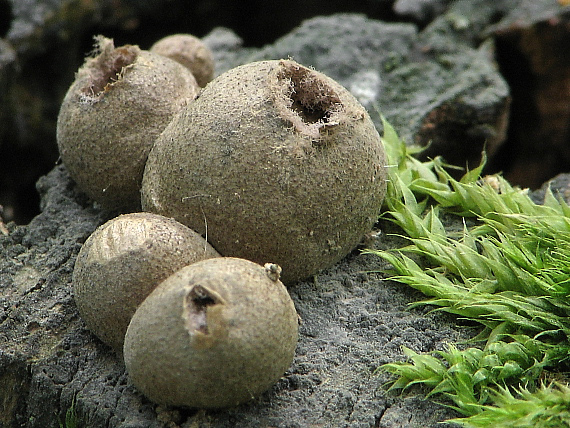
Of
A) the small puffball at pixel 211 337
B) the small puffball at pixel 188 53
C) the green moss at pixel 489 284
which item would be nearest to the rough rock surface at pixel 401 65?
the green moss at pixel 489 284

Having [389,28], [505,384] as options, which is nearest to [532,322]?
[505,384]

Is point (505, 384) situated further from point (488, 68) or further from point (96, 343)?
point (488, 68)

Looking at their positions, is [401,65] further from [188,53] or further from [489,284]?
[489,284]

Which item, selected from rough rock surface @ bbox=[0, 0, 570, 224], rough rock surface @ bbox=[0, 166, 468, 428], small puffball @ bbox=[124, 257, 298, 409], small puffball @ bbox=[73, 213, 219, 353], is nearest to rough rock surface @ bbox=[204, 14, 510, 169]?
rough rock surface @ bbox=[0, 0, 570, 224]

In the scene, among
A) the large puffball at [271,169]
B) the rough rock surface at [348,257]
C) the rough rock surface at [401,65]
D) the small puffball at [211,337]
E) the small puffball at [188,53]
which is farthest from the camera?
the rough rock surface at [401,65]

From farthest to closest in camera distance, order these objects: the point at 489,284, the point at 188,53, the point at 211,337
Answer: the point at 188,53
the point at 489,284
the point at 211,337

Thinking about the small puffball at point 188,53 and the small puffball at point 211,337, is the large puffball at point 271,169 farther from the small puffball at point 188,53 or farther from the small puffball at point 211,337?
the small puffball at point 188,53

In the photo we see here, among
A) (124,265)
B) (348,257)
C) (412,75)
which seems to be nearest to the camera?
(124,265)

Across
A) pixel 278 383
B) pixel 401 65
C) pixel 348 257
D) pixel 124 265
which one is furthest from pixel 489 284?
pixel 401 65
